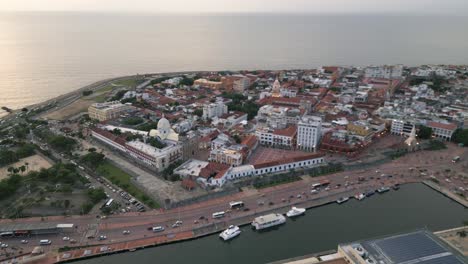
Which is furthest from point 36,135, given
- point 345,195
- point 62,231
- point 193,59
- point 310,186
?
point 193,59

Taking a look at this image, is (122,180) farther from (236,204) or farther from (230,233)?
(230,233)

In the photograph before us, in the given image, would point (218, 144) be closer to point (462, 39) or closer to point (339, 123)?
point (339, 123)

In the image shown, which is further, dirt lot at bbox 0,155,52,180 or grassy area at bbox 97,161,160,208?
dirt lot at bbox 0,155,52,180

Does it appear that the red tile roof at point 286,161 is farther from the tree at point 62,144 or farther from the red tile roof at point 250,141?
the tree at point 62,144

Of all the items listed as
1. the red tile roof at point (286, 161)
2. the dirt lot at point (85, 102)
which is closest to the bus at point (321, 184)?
the red tile roof at point (286, 161)

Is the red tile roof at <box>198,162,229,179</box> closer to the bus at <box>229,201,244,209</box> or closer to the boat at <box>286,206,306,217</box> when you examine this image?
the bus at <box>229,201,244,209</box>

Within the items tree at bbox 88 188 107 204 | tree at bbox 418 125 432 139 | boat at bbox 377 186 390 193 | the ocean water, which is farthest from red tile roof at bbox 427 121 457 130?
the ocean water
